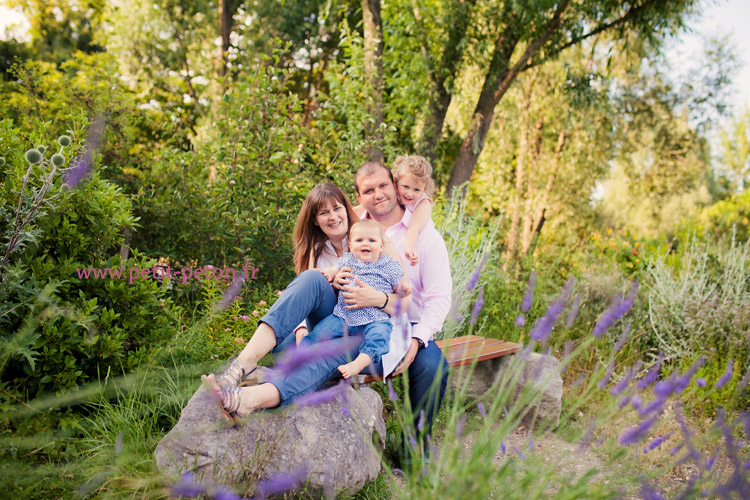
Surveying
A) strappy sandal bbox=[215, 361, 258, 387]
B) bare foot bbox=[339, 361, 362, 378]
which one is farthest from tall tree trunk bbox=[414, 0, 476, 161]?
strappy sandal bbox=[215, 361, 258, 387]

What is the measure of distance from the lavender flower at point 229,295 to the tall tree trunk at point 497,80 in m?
4.87

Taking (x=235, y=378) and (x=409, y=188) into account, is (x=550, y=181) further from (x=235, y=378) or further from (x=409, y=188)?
(x=235, y=378)

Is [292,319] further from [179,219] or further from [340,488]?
[179,219]

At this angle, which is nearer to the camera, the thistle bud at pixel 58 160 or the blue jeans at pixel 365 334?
the thistle bud at pixel 58 160

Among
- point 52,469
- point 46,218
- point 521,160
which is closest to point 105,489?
point 52,469

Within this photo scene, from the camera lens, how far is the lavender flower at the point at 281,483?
1822 millimetres

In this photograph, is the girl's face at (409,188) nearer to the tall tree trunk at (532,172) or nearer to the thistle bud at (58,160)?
the thistle bud at (58,160)

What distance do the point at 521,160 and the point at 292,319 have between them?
10.7 m

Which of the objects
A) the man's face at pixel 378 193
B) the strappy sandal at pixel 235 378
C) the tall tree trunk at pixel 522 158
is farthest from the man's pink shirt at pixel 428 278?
the tall tree trunk at pixel 522 158

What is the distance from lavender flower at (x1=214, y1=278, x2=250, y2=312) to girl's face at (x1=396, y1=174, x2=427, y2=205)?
4.19 feet

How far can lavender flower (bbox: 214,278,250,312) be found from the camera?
10.6 feet

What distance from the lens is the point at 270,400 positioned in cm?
218

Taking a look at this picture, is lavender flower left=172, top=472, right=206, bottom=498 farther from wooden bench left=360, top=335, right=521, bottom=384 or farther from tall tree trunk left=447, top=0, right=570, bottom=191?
tall tree trunk left=447, top=0, right=570, bottom=191

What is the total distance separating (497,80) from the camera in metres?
8.04
